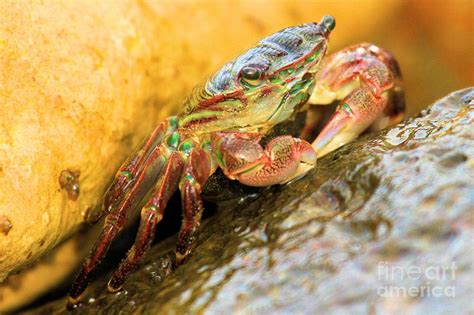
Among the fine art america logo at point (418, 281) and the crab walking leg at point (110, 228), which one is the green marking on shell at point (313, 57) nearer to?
the crab walking leg at point (110, 228)

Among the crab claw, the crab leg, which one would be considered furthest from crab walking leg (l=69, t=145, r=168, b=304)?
the crab claw

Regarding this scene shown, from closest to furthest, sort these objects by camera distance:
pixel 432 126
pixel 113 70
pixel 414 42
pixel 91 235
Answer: pixel 432 126
pixel 113 70
pixel 91 235
pixel 414 42

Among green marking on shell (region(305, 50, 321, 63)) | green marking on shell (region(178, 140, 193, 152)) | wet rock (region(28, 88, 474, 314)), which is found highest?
green marking on shell (region(305, 50, 321, 63))

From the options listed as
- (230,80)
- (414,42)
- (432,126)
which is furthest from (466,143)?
(414,42)

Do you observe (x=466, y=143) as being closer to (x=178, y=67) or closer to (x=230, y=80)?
(x=230, y=80)

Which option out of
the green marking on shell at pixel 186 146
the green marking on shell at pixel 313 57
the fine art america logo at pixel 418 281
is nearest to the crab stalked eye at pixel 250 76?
the green marking on shell at pixel 313 57

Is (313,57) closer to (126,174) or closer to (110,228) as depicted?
(126,174)

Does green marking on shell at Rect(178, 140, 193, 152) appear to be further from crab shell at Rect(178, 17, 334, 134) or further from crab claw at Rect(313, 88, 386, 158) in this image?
crab claw at Rect(313, 88, 386, 158)

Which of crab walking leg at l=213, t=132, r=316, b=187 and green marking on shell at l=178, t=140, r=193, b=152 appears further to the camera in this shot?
green marking on shell at l=178, t=140, r=193, b=152
